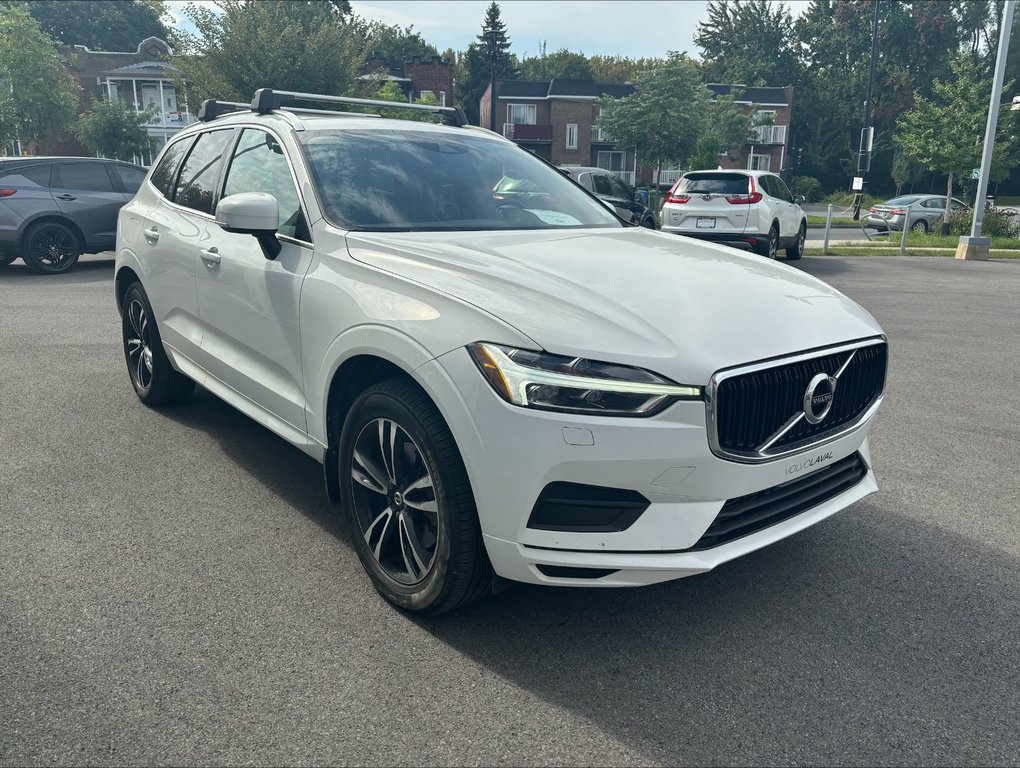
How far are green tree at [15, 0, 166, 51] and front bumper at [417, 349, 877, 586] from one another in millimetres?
92923

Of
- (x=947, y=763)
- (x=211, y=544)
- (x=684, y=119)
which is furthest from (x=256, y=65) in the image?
(x=947, y=763)

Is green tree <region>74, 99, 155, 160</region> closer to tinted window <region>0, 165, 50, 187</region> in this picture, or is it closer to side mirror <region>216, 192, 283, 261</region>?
tinted window <region>0, 165, 50, 187</region>

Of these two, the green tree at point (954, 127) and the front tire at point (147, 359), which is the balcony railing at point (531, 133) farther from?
the front tire at point (147, 359)

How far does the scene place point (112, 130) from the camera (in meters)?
37.8

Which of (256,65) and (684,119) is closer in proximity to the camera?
(256,65)

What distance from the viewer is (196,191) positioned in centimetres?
475

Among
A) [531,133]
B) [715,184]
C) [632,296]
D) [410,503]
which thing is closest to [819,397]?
[632,296]

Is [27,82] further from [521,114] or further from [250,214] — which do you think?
[250,214]

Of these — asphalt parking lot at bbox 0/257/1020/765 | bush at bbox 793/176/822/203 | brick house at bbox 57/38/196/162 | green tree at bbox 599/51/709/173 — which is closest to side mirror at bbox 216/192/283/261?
asphalt parking lot at bbox 0/257/1020/765

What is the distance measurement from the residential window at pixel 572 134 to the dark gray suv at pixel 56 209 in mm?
51942

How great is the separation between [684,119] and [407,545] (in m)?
35.0

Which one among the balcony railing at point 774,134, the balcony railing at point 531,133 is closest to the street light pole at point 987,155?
the balcony railing at point 531,133

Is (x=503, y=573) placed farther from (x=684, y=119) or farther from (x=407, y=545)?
(x=684, y=119)

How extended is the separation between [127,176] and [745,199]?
10544 mm
